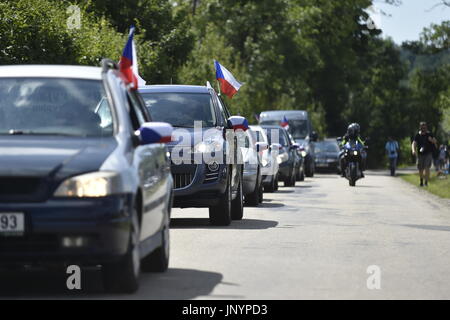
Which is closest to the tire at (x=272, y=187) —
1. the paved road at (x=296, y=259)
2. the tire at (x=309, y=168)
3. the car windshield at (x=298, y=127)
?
the paved road at (x=296, y=259)

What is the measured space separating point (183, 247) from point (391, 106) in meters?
88.7

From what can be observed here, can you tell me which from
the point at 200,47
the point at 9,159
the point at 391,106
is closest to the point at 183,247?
the point at 9,159

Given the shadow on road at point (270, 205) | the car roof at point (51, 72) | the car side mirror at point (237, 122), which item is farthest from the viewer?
the shadow on road at point (270, 205)

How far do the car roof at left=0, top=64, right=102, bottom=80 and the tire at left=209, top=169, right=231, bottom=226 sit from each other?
6.18 meters

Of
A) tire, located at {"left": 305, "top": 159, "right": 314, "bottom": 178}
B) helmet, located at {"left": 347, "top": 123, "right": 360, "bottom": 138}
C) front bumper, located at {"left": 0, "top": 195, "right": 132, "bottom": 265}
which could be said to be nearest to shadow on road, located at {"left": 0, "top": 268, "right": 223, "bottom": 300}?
front bumper, located at {"left": 0, "top": 195, "right": 132, "bottom": 265}

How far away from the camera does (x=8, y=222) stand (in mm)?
8344

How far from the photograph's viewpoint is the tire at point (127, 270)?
28.5 feet

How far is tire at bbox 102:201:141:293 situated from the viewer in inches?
342

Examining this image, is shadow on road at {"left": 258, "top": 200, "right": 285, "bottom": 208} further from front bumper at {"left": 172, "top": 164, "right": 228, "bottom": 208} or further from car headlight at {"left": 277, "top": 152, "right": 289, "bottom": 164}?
car headlight at {"left": 277, "top": 152, "right": 289, "bottom": 164}

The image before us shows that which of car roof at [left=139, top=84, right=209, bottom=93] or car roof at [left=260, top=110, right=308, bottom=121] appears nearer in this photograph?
car roof at [left=139, top=84, right=209, bottom=93]

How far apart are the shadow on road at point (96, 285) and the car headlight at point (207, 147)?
5254mm

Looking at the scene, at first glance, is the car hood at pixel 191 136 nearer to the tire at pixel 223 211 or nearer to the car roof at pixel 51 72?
the tire at pixel 223 211

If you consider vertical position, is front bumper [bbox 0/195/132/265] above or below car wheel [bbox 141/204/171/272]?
above

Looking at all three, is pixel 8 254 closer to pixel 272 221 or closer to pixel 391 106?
pixel 272 221
